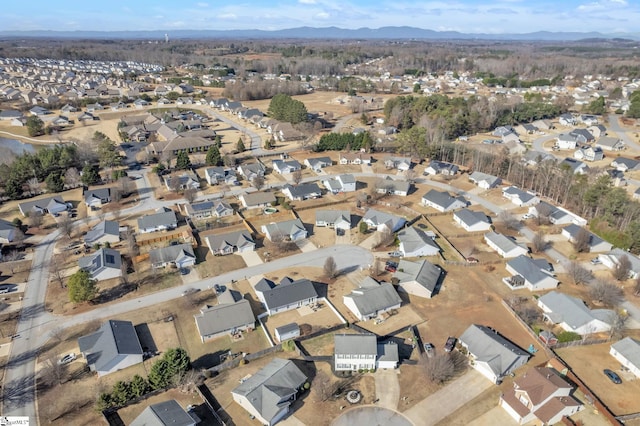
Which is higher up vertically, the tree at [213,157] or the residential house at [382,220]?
→ the tree at [213,157]

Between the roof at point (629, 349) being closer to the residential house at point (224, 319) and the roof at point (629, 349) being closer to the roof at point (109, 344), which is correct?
the residential house at point (224, 319)

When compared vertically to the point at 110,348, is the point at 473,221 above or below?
above

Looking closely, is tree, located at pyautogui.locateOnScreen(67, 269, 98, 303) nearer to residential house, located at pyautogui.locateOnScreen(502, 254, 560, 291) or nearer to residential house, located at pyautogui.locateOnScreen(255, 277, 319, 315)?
residential house, located at pyautogui.locateOnScreen(255, 277, 319, 315)

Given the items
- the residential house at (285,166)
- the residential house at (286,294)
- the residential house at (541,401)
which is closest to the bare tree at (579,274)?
the residential house at (541,401)

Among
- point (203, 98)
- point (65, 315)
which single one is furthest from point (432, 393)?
point (203, 98)

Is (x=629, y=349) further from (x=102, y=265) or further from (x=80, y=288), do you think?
(x=102, y=265)

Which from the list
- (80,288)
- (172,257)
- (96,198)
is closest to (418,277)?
(172,257)
